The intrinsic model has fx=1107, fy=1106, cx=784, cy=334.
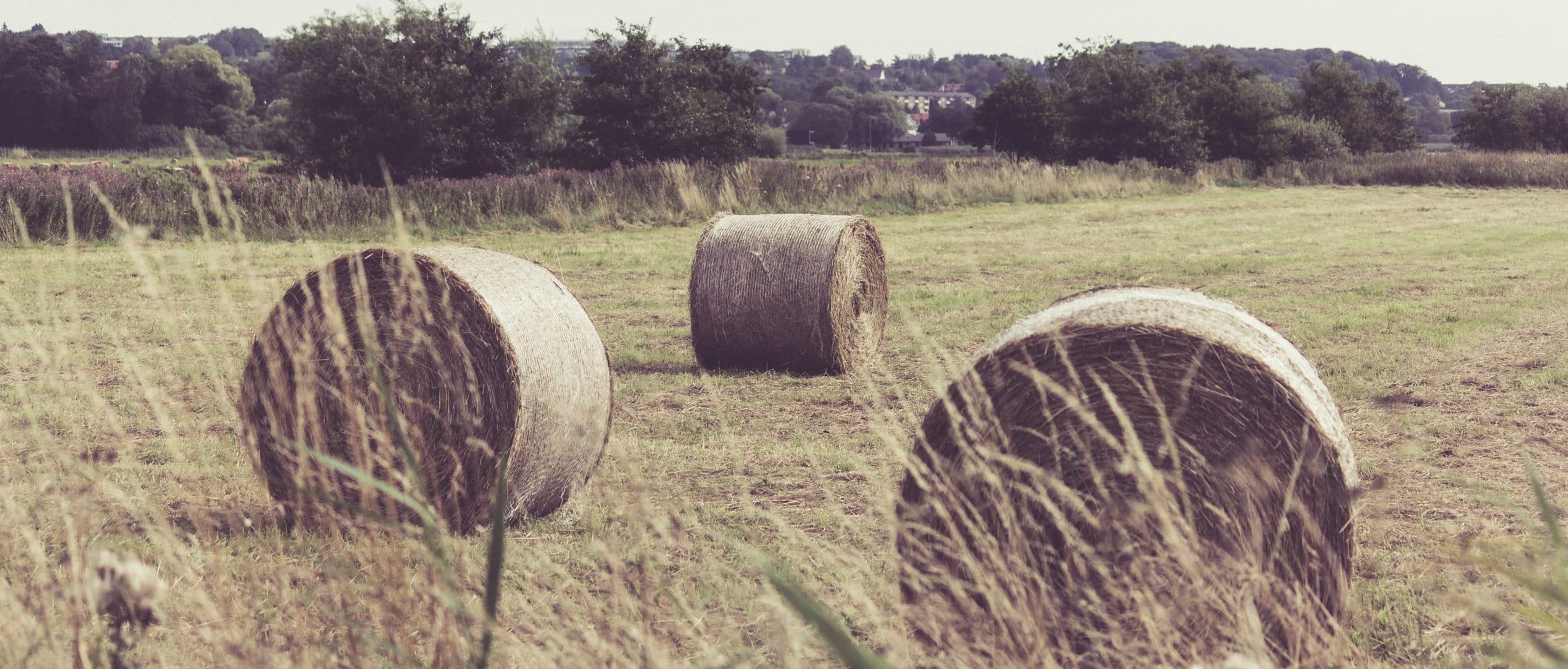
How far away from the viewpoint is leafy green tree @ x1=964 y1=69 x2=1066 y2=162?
145 ft

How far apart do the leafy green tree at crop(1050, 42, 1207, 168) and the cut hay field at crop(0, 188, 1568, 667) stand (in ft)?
68.7

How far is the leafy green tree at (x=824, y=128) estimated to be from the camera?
13062cm

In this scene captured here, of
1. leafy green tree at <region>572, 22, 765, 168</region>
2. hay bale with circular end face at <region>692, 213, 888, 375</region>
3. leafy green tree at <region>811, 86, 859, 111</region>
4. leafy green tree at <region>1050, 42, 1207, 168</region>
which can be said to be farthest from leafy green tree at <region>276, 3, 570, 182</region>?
leafy green tree at <region>811, 86, 859, 111</region>

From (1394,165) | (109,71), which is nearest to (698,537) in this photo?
(1394,165)

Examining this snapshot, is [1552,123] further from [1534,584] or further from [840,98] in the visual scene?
[840,98]

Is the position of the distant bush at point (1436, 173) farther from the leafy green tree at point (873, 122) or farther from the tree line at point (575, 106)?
the leafy green tree at point (873, 122)

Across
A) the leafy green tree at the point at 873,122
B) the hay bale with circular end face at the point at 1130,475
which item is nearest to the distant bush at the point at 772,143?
the leafy green tree at the point at 873,122

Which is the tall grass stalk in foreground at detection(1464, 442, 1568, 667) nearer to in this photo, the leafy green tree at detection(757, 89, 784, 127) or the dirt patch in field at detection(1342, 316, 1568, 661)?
the dirt patch in field at detection(1342, 316, 1568, 661)

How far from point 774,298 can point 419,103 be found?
68.0 feet

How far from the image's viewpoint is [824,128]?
131 meters

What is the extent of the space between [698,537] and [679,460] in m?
1.27

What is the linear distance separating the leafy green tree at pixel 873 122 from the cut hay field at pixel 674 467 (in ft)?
390

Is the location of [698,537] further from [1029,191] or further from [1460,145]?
[1460,145]

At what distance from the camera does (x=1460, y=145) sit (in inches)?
2211
